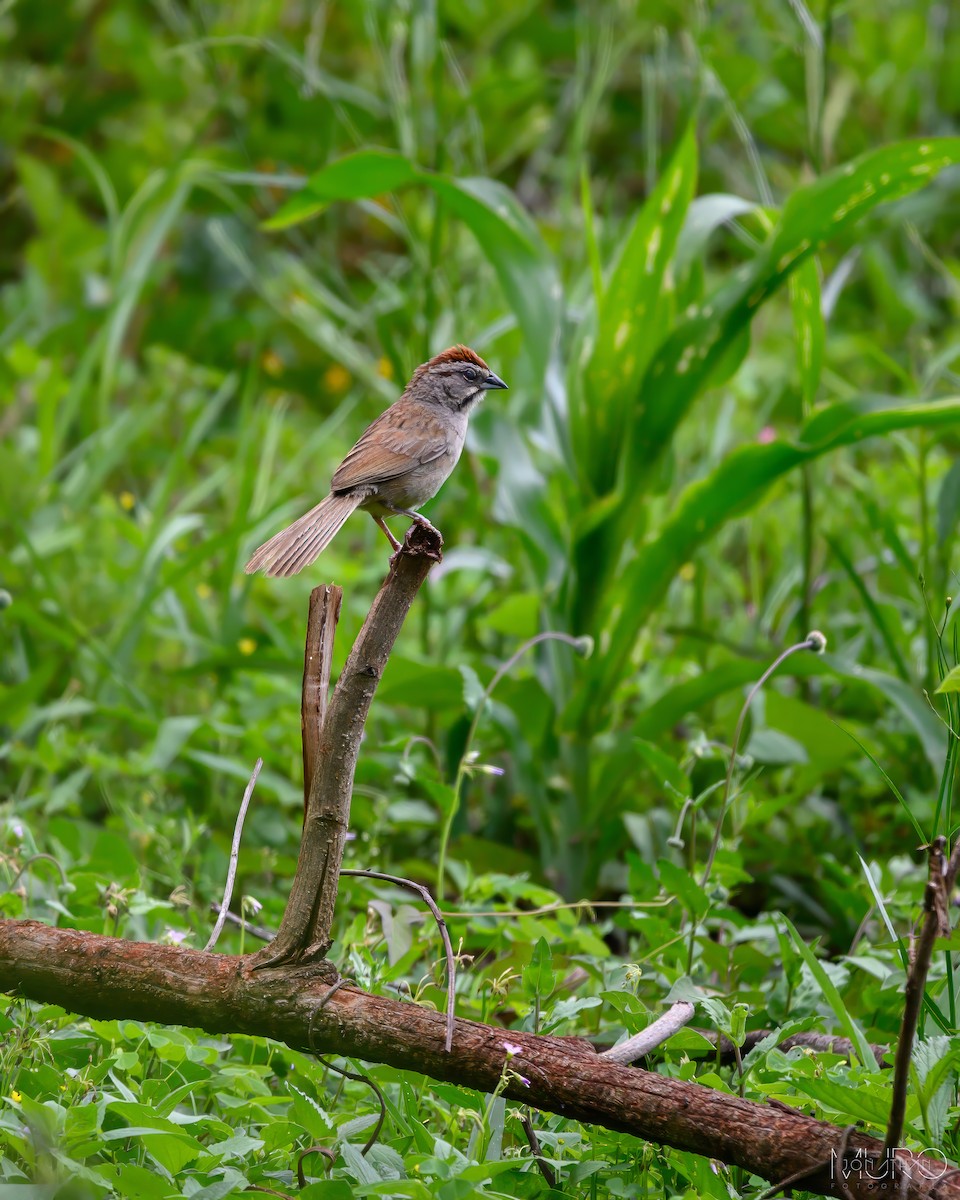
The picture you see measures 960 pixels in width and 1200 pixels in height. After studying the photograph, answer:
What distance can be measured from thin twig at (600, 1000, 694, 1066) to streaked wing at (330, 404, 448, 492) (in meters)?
1.38

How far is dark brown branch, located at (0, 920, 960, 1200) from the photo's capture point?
5.79 ft

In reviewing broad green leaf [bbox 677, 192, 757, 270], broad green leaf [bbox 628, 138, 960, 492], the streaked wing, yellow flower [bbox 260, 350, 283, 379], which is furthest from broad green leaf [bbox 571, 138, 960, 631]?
yellow flower [bbox 260, 350, 283, 379]

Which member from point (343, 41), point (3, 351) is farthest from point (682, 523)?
point (343, 41)

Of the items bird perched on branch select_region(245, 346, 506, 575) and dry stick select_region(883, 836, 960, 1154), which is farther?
bird perched on branch select_region(245, 346, 506, 575)

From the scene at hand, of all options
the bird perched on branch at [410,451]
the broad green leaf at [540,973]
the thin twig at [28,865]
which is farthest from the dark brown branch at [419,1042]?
the bird perched on branch at [410,451]

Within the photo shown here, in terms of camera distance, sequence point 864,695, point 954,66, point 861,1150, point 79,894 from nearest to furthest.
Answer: point 861,1150
point 79,894
point 864,695
point 954,66

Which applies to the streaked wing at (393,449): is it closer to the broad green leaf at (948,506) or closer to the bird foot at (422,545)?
the bird foot at (422,545)

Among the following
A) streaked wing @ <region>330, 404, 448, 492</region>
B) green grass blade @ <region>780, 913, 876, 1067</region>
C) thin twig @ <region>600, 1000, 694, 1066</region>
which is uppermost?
streaked wing @ <region>330, 404, 448, 492</region>

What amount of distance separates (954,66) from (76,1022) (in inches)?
281

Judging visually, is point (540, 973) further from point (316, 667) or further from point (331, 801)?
point (316, 667)

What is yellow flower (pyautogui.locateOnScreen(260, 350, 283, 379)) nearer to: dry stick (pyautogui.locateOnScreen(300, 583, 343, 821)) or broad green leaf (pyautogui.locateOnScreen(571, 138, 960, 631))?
broad green leaf (pyautogui.locateOnScreen(571, 138, 960, 631))

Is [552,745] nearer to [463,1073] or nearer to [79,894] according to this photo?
[79,894]

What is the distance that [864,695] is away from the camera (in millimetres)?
4035

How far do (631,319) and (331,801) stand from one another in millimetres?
1914
